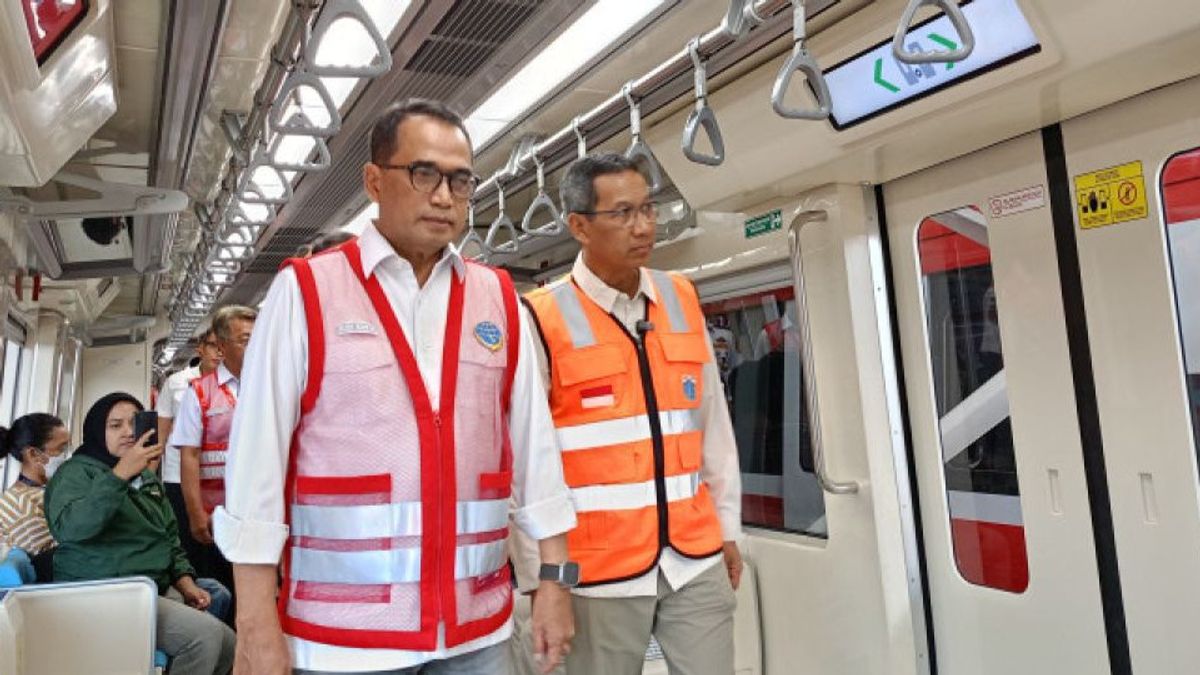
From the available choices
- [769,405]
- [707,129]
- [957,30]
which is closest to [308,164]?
[707,129]

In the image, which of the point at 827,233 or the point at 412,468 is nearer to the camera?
the point at 412,468

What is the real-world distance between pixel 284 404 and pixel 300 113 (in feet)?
5.43

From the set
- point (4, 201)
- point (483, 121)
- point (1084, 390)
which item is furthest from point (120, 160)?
point (1084, 390)

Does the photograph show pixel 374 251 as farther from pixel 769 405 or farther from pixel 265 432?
pixel 769 405

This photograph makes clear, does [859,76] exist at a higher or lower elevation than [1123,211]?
higher

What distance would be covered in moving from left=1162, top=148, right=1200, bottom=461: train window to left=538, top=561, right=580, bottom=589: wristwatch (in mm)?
1824

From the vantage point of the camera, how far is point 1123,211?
2604 millimetres

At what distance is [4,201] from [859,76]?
11.6ft

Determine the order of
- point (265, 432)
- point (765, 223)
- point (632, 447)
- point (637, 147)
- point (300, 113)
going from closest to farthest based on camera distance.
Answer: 1. point (265, 432)
2. point (632, 447)
3. point (300, 113)
4. point (637, 147)
5. point (765, 223)

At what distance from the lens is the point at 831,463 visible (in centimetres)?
361

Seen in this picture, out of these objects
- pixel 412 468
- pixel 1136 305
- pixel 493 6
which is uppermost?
pixel 493 6

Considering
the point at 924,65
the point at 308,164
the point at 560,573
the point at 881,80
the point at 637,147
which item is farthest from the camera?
the point at 308,164

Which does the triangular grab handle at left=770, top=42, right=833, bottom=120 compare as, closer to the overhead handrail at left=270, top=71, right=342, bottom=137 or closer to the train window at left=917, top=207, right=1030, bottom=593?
the train window at left=917, top=207, right=1030, bottom=593

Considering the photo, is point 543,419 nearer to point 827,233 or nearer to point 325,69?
point 325,69
